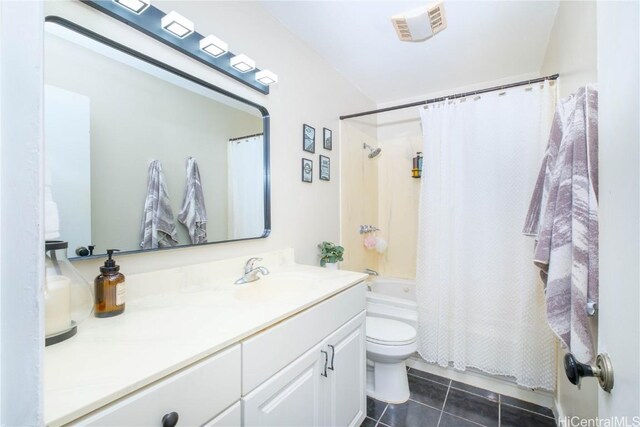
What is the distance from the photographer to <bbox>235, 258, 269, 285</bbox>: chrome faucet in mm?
1308

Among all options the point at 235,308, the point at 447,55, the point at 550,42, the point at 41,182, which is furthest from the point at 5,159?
the point at 550,42

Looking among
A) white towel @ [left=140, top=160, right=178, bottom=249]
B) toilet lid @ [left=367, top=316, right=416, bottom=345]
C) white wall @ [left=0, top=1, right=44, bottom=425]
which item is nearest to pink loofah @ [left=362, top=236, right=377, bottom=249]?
toilet lid @ [left=367, top=316, right=416, bottom=345]

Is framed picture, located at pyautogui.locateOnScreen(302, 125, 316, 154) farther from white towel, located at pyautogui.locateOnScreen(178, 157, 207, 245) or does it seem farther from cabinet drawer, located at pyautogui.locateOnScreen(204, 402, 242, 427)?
cabinet drawer, located at pyautogui.locateOnScreen(204, 402, 242, 427)

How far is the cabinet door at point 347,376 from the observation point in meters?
1.20

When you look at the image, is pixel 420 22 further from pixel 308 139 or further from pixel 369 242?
pixel 369 242

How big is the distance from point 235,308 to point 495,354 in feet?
6.01

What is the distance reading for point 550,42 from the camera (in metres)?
1.84

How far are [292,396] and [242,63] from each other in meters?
1.50

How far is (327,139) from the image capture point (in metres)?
2.17

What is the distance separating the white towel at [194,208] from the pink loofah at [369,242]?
5.81 ft

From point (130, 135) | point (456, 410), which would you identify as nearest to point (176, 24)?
point (130, 135)

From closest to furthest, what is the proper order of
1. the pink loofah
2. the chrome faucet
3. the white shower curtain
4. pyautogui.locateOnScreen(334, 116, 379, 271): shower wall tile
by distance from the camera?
the chrome faucet
the white shower curtain
pyautogui.locateOnScreen(334, 116, 379, 271): shower wall tile
the pink loofah

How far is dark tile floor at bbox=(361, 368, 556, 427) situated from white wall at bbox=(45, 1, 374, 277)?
1.05m

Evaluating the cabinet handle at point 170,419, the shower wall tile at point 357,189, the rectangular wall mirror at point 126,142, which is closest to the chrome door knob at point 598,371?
the cabinet handle at point 170,419
